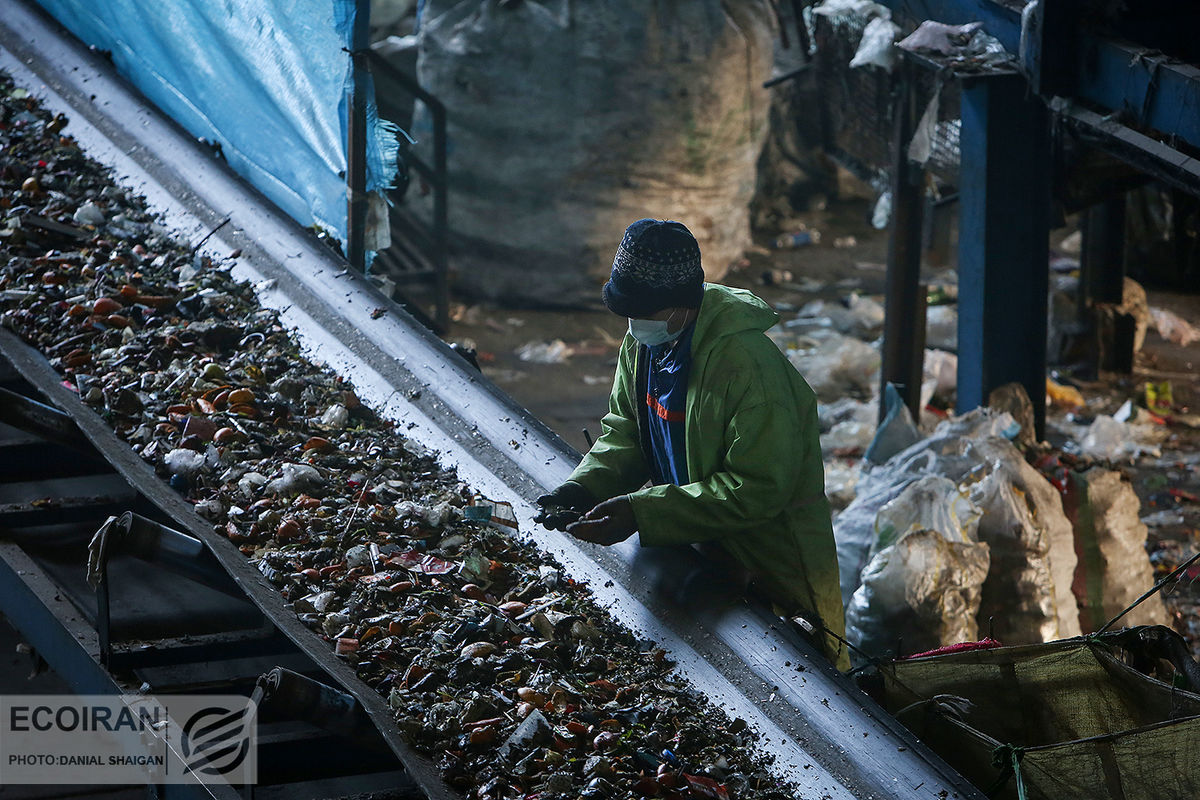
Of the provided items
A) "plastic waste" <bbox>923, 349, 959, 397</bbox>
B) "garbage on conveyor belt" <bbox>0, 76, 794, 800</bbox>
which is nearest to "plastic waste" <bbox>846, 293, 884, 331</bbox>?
"plastic waste" <bbox>923, 349, 959, 397</bbox>

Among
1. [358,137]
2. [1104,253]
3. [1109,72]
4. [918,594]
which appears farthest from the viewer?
[1104,253]

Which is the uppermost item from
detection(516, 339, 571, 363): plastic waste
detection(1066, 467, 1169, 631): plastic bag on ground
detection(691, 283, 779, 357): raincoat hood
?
detection(691, 283, 779, 357): raincoat hood

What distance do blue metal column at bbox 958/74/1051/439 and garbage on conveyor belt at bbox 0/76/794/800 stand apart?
82.2 inches

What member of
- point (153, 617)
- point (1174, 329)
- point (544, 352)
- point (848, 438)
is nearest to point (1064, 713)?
point (153, 617)

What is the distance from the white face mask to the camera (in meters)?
2.49

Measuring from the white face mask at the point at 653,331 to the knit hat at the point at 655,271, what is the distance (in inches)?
2.2

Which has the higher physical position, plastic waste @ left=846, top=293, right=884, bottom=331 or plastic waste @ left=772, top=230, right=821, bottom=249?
plastic waste @ left=846, top=293, right=884, bottom=331

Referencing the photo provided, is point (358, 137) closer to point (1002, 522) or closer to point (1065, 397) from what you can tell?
point (1002, 522)

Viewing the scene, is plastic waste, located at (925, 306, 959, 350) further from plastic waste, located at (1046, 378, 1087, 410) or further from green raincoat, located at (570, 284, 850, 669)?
green raincoat, located at (570, 284, 850, 669)

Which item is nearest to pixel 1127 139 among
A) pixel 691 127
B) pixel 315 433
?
pixel 315 433

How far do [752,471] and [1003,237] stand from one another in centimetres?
218

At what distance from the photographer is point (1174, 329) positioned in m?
7.09

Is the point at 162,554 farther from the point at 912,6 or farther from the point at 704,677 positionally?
the point at 912,6

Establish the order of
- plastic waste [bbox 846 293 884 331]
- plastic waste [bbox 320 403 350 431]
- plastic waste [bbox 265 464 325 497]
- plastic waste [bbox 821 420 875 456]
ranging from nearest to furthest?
plastic waste [bbox 265 464 325 497] < plastic waste [bbox 320 403 350 431] < plastic waste [bbox 821 420 875 456] < plastic waste [bbox 846 293 884 331]
